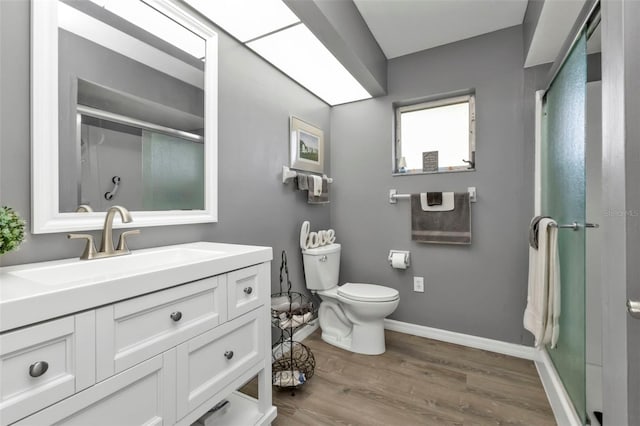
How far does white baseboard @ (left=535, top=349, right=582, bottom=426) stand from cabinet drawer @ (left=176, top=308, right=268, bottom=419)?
57.3 inches

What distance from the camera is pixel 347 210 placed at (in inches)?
108

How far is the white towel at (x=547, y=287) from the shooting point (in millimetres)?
1461

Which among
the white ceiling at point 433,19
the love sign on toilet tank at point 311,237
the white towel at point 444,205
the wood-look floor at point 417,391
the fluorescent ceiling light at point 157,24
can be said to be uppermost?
the white ceiling at point 433,19

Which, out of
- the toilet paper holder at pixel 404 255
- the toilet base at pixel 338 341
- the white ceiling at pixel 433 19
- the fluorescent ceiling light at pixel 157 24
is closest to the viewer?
the fluorescent ceiling light at pixel 157 24

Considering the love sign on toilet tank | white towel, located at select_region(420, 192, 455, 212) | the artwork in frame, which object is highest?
the artwork in frame

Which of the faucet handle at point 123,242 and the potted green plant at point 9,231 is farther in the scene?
the faucet handle at point 123,242

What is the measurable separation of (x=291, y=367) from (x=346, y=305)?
1.96 feet

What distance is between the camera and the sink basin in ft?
2.84

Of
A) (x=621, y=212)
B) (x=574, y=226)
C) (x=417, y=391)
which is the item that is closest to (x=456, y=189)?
(x=574, y=226)

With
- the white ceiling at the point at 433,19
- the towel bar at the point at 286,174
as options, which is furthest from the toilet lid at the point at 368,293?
the white ceiling at the point at 433,19

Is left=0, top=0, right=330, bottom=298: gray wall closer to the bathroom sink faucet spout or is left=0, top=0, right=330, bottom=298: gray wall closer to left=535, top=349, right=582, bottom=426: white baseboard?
the bathroom sink faucet spout

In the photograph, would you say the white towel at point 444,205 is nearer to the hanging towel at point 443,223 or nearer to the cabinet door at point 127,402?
the hanging towel at point 443,223

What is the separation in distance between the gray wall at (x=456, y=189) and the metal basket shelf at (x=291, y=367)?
873mm

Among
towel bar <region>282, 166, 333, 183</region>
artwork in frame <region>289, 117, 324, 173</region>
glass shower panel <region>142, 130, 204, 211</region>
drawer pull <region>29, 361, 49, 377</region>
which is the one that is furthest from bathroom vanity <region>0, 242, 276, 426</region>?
artwork in frame <region>289, 117, 324, 173</region>
